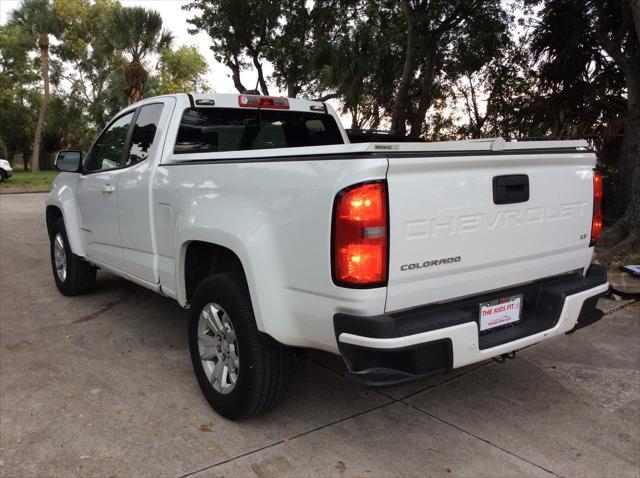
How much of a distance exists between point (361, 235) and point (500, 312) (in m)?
0.97

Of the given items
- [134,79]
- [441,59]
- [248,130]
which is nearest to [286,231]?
[248,130]

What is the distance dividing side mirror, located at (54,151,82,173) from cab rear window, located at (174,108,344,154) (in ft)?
5.49

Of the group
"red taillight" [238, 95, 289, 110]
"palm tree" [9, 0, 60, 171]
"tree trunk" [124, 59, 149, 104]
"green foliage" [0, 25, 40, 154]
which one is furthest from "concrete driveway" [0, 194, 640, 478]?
"green foliage" [0, 25, 40, 154]

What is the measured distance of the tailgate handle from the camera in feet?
8.34

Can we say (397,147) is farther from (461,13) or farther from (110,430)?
(461,13)

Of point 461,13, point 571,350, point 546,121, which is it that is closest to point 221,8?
point 461,13

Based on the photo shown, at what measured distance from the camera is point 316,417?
10.3 feet

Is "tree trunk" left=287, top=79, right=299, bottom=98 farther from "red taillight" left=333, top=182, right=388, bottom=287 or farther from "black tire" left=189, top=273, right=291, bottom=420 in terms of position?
"red taillight" left=333, top=182, right=388, bottom=287

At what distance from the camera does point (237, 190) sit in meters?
2.76

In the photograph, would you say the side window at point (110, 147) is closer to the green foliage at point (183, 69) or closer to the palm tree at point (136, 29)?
the palm tree at point (136, 29)

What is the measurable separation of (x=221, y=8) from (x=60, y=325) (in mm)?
14841

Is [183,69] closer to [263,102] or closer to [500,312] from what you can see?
[263,102]

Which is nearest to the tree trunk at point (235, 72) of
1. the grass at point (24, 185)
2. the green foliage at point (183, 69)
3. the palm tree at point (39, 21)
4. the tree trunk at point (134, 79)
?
the tree trunk at point (134, 79)

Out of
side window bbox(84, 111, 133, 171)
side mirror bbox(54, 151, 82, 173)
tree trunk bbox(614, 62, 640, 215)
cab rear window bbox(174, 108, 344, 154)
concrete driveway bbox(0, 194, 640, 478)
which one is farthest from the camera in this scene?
tree trunk bbox(614, 62, 640, 215)
